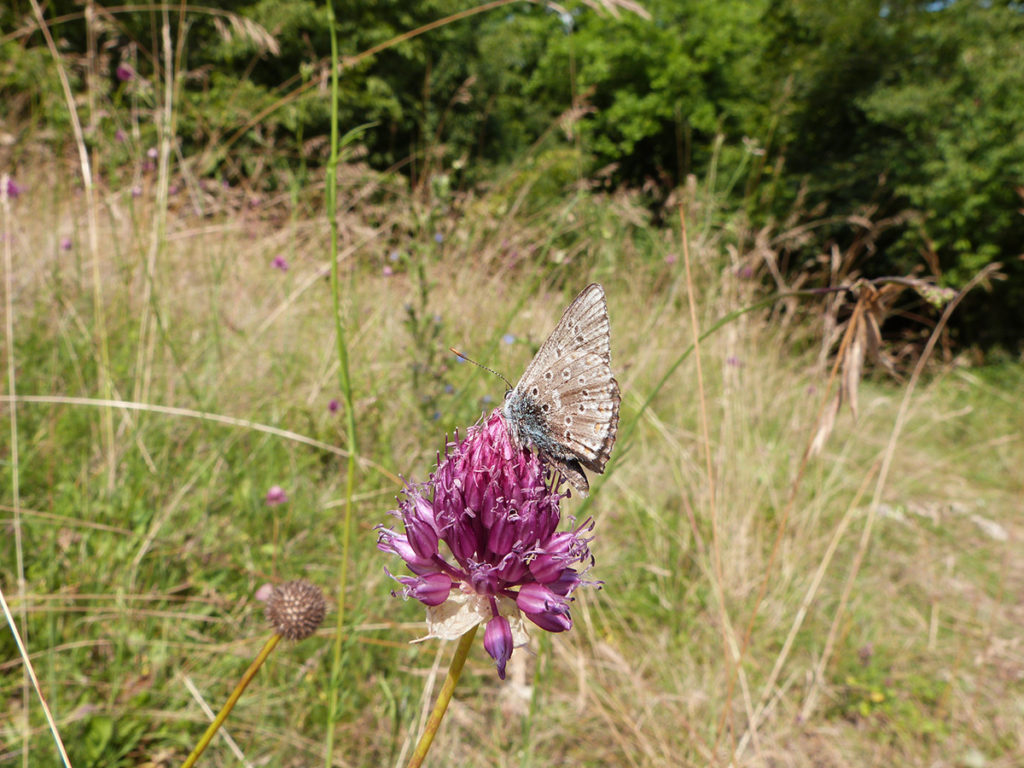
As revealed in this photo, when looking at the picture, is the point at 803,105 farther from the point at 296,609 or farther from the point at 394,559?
the point at 296,609

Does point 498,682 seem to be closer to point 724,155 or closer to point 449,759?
point 449,759

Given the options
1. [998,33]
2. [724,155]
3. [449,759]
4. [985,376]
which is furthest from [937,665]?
[724,155]

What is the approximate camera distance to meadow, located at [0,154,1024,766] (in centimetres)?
204

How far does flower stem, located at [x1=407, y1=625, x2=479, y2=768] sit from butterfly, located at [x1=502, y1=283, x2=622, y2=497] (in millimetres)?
436

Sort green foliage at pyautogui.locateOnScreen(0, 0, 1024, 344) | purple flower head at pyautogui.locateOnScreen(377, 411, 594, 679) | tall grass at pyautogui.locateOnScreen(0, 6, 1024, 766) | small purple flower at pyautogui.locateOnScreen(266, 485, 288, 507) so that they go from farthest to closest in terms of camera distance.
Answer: green foliage at pyautogui.locateOnScreen(0, 0, 1024, 344)
small purple flower at pyautogui.locateOnScreen(266, 485, 288, 507)
tall grass at pyautogui.locateOnScreen(0, 6, 1024, 766)
purple flower head at pyautogui.locateOnScreen(377, 411, 594, 679)

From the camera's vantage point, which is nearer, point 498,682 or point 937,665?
point 498,682

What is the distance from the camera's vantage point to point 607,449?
1336 millimetres

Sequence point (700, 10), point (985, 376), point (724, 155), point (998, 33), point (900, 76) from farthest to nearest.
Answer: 1. point (700, 10)
2. point (724, 155)
3. point (900, 76)
4. point (998, 33)
5. point (985, 376)

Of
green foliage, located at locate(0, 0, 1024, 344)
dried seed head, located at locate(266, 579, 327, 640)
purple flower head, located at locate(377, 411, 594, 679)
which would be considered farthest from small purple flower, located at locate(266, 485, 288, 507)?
green foliage, located at locate(0, 0, 1024, 344)

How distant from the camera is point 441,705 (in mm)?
856

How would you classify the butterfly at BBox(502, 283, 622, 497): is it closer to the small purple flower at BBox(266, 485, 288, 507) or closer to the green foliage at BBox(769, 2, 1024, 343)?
the small purple flower at BBox(266, 485, 288, 507)

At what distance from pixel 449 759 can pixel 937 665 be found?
8.81 feet

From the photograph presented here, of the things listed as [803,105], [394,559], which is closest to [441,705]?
[394,559]

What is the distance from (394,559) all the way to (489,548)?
4.25 ft
